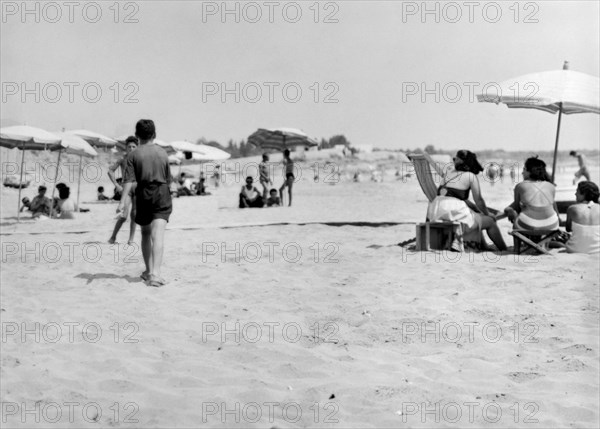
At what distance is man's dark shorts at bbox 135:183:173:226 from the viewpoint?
600 centimetres

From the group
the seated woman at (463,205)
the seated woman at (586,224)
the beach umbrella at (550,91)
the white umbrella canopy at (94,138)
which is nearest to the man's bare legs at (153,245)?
the seated woman at (463,205)

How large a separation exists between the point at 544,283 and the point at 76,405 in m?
3.85

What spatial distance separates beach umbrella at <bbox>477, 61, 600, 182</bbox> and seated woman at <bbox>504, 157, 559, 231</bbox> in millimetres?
1201

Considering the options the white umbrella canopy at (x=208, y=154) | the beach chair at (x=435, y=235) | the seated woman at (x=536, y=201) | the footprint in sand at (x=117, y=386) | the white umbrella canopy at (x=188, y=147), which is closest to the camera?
the footprint in sand at (x=117, y=386)

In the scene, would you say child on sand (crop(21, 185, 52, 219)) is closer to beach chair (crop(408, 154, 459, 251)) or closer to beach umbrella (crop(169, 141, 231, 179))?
beach umbrella (crop(169, 141, 231, 179))

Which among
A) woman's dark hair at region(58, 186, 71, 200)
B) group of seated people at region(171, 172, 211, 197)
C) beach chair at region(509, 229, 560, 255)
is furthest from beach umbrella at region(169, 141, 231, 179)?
beach chair at region(509, 229, 560, 255)

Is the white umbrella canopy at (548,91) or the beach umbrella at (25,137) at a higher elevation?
the white umbrella canopy at (548,91)

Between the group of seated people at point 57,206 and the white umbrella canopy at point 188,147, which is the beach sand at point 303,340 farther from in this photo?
the white umbrella canopy at point 188,147

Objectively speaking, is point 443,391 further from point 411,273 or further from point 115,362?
point 411,273

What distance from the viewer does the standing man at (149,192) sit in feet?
19.6

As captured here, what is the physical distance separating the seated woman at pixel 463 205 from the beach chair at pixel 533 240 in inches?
16.4

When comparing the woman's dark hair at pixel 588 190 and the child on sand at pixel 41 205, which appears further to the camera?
the child on sand at pixel 41 205

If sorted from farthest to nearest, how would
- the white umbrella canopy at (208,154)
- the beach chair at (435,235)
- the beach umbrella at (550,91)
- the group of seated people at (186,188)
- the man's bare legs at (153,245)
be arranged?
the group of seated people at (186,188), the white umbrella canopy at (208,154), the beach umbrella at (550,91), the beach chair at (435,235), the man's bare legs at (153,245)

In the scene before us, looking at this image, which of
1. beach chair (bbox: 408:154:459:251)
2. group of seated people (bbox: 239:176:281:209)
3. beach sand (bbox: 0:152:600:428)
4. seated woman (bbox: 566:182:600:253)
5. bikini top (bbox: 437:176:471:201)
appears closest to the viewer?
beach sand (bbox: 0:152:600:428)
